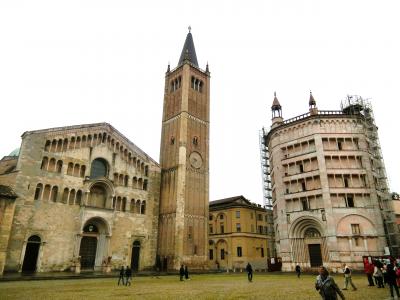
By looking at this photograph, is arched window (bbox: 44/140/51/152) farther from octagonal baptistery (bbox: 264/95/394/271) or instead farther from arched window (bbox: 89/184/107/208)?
octagonal baptistery (bbox: 264/95/394/271)

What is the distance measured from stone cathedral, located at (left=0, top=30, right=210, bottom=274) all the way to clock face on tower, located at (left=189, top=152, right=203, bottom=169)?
0.15 meters

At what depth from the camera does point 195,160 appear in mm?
43750

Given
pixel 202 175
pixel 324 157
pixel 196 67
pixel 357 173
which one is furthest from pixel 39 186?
pixel 357 173

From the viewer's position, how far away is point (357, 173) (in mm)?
39094

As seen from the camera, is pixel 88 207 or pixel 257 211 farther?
pixel 257 211

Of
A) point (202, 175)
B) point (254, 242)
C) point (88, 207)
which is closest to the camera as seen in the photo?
point (88, 207)

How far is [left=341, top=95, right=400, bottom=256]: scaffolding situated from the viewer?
3869cm

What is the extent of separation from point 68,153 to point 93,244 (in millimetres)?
10920

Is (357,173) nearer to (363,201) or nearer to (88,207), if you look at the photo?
(363,201)

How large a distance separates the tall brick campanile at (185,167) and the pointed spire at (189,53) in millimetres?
236

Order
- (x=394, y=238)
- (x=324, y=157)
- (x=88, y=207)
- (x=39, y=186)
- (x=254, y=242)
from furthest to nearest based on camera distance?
(x=254, y=242) < (x=324, y=157) < (x=394, y=238) < (x=88, y=207) < (x=39, y=186)

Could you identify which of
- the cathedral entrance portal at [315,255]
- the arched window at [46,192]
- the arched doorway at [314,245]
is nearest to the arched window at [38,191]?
the arched window at [46,192]

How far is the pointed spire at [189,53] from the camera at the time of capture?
161ft

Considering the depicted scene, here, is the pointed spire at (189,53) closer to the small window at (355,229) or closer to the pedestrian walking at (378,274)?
the small window at (355,229)
